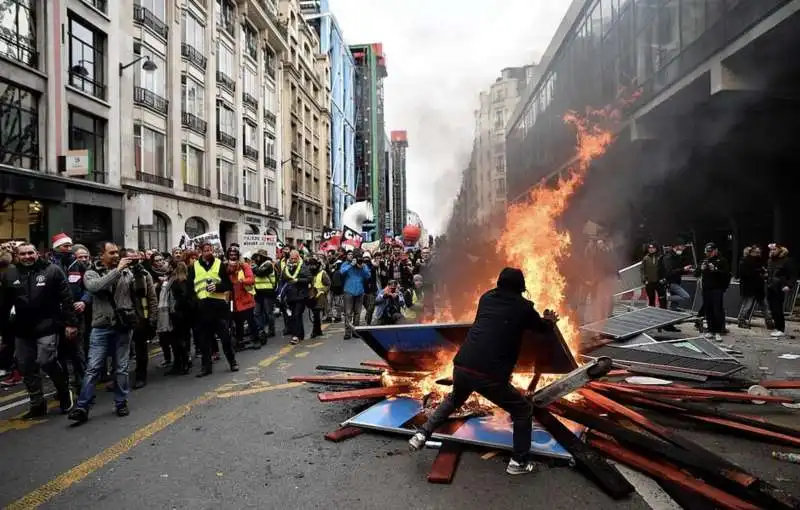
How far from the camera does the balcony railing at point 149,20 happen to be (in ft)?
69.1

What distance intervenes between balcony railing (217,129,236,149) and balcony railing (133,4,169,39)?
584cm

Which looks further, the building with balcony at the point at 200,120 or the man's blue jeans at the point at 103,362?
the building with balcony at the point at 200,120

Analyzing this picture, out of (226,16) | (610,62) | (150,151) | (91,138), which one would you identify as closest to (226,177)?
(150,151)

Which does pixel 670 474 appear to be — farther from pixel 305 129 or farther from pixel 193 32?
pixel 305 129

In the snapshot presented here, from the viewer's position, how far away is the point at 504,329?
12.8 feet

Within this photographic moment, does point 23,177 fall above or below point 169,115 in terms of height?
below

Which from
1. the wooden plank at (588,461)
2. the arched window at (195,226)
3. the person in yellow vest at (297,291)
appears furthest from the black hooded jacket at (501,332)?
the arched window at (195,226)

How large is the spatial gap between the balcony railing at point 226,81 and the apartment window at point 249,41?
10.6 ft

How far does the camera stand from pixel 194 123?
82.9ft

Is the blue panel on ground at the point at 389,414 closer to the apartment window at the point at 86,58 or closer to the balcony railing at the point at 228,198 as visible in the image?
the apartment window at the point at 86,58

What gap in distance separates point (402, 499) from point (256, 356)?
5608 mm

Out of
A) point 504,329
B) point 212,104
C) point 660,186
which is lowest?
point 504,329

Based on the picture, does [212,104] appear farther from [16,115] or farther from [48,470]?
[48,470]

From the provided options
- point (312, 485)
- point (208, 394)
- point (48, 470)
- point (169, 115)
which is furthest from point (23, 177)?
point (312, 485)
